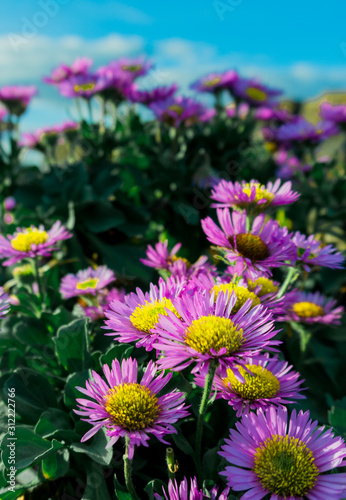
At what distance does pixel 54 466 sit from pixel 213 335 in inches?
18.4

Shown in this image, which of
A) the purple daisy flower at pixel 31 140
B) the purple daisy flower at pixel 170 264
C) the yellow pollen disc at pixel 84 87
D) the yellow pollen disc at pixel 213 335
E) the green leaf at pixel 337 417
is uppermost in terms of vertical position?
the yellow pollen disc at pixel 84 87

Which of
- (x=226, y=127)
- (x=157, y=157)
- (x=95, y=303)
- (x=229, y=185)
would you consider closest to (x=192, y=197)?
(x=157, y=157)

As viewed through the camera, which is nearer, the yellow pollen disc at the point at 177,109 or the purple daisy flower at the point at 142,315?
the purple daisy flower at the point at 142,315

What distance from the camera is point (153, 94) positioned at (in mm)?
2385

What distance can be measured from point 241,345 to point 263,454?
0.53ft

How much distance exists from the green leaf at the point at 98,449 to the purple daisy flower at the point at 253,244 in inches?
15.3

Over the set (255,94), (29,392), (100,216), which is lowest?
(29,392)

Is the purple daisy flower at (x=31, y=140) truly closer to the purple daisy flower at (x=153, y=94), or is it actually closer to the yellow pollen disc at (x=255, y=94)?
the purple daisy flower at (x=153, y=94)

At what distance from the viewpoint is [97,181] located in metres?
2.10

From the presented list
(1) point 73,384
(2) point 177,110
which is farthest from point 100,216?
(1) point 73,384

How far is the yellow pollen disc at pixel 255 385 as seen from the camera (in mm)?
798

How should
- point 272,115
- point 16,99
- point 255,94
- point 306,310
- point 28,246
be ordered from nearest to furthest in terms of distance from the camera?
point 28,246 → point 306,310 → point 16,99 → point 255,94 → point 272,115

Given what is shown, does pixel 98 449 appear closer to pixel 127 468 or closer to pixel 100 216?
pixel 127 468

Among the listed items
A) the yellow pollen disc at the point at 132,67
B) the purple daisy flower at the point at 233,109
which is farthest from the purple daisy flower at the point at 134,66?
the purple daisy flower at the point at 233,109
